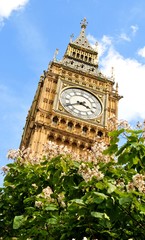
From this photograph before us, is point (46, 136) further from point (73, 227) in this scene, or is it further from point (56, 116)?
point (73, 227)

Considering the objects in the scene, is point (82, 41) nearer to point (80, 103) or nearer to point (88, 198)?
point (80, 103)

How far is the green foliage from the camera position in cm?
561

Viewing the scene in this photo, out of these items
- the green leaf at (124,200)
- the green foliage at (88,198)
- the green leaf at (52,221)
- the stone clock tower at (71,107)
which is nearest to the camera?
the green leaf at (124,200)

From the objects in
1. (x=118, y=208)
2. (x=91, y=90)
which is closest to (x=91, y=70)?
(x=91, y=90)

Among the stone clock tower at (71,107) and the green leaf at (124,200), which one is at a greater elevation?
the stone clock tower at (71,107)

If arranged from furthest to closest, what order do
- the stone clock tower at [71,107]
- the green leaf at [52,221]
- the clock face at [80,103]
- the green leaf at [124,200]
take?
the clock face at [80,103] < the stone clock tower at [71,107] < the green leaf at [52,221] < the green leaf at [124,200]

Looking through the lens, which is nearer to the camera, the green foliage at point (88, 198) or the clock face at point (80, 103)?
the green foliage at point (88, 198)

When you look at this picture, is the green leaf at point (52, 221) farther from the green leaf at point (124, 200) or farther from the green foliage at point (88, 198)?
the green leaf at point (124, 200)

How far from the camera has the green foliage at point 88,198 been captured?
5609 millimetres

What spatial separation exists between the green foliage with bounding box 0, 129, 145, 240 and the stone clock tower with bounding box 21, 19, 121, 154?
19.0 m

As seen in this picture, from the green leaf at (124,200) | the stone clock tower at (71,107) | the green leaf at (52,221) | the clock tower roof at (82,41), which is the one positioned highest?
the clock tower roof at (82,41)

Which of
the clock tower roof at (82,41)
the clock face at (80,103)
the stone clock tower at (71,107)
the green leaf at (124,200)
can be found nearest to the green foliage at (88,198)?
the green leaf at (124,200)

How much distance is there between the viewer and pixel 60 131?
30.8m

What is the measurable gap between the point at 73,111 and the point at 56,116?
1803 mm
